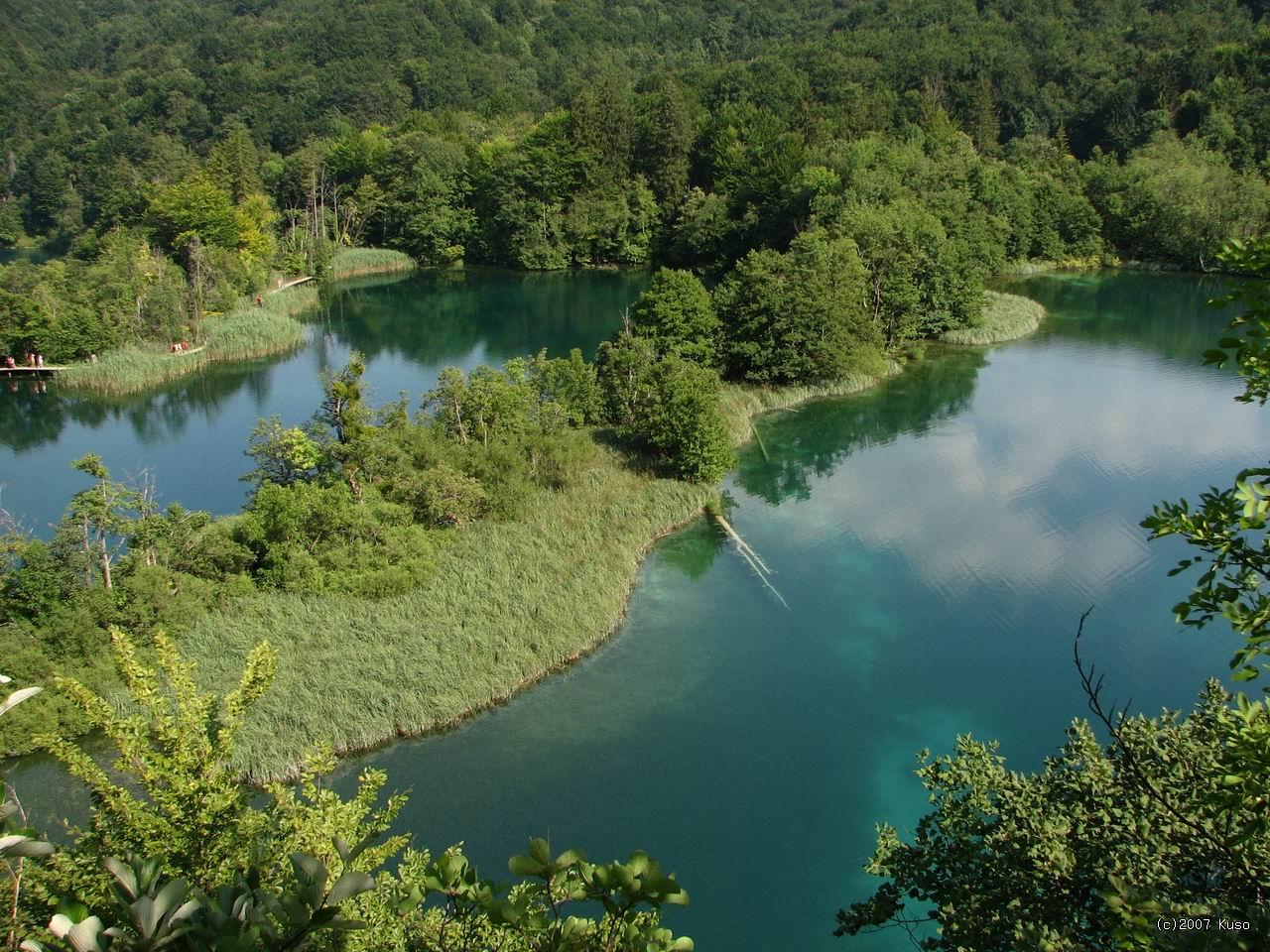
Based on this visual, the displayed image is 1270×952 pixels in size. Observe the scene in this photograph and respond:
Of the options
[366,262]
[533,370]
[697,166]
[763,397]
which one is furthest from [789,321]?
[366,262]

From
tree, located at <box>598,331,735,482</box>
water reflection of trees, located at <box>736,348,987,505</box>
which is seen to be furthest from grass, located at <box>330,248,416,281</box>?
water reflection of trees, located at <box>736,348,987,505</box>

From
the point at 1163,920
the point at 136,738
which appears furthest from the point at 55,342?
the point at 1163,920

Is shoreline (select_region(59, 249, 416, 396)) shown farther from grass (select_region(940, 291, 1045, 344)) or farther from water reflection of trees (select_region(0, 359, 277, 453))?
grass (select_region(940, 291, 1045, 344))

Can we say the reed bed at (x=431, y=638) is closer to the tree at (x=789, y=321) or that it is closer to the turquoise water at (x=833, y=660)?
the turquoise water at (x=833, y=660)

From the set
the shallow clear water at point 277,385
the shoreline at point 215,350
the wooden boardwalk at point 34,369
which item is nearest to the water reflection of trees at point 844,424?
the shallow clear water at point 277,385

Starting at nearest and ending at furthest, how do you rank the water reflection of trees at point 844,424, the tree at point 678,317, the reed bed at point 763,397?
the water reflection of trees at point 844,424 < the reed bed at point 763,397 < the tree at point 678,317

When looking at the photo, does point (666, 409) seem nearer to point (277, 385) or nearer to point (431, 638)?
point (431, 638)

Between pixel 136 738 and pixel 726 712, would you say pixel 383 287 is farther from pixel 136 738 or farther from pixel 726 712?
pixel 136 738
